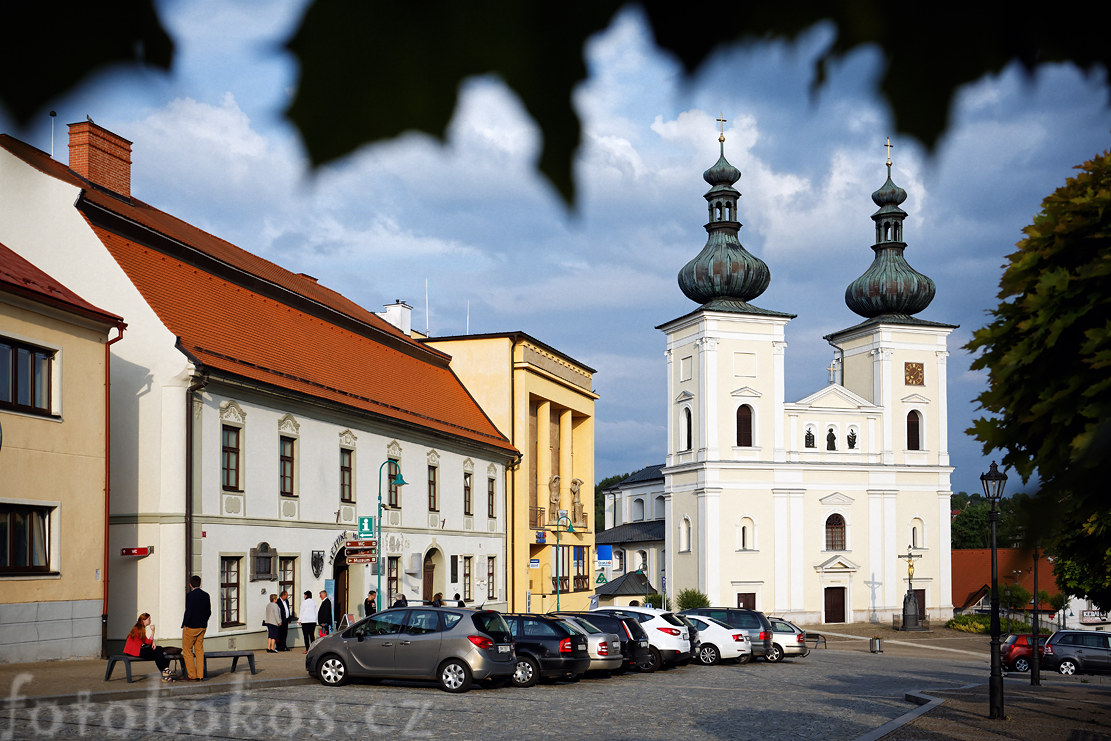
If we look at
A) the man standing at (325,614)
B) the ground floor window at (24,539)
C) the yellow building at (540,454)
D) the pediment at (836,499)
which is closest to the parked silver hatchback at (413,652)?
the ground floor window at (24,539)

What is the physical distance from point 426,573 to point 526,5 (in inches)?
1519

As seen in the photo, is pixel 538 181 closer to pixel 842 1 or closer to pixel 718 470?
pixel 842 1

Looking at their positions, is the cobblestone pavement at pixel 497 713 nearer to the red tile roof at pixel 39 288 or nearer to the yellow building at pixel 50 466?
the yellow building at pixel 50 466

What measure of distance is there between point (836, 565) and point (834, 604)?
252 centimetres

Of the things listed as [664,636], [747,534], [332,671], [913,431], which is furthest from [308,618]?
[913,431]

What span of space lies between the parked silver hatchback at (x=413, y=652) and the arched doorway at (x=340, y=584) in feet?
37.7

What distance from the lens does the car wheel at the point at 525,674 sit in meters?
23.1

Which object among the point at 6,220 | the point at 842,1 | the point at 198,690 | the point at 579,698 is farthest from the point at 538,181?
the point at 579,698

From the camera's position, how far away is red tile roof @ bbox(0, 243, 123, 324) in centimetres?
2112

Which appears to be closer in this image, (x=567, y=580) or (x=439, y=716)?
(x=439, y=716)

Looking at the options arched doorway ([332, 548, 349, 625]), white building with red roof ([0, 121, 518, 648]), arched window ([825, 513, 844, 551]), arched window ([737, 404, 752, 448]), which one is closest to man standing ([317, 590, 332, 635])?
white building with red roof ([0, 121, 518, 648])

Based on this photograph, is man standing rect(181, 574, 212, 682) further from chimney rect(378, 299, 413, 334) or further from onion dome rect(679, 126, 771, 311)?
onion dome rect(679, 126, 771, 311)

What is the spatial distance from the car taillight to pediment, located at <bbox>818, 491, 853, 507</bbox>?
190ft

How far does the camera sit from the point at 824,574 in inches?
2963
